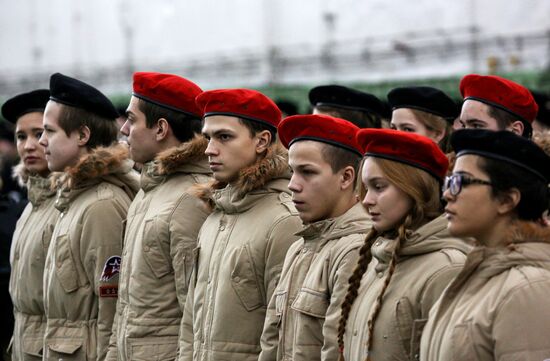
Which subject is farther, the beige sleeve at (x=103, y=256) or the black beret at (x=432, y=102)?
the beige sleeve at (x=103, y=256)

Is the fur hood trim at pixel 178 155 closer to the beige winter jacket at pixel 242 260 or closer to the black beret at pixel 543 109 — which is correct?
the beige winter jacket at pixel 242 260

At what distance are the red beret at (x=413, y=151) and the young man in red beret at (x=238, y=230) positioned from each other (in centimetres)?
125

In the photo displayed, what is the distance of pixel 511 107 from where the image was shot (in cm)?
645

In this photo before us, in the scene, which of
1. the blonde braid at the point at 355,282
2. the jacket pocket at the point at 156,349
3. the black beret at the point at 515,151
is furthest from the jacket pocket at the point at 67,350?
the black beret at the point at 515,151

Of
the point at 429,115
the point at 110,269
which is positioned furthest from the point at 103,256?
the point at 429,115

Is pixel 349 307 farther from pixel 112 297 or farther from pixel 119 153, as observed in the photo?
pixel 119 153

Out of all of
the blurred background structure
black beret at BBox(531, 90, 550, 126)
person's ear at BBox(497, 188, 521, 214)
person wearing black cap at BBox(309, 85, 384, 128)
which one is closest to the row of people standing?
person's ear at BBox(497, 188, 521, 214)

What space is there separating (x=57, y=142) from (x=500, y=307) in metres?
4.50

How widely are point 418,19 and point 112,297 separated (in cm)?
1004

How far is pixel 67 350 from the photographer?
7.71 m

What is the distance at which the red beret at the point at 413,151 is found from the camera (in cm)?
519

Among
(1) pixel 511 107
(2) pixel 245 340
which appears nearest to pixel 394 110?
(1) pixel 511 107

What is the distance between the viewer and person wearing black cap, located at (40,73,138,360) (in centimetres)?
770

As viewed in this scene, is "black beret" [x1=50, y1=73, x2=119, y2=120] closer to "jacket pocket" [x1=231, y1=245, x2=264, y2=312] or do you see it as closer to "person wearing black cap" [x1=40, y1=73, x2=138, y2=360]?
"person wearing black cap" [x1=40, y1=73, x2=138, y2=360]
